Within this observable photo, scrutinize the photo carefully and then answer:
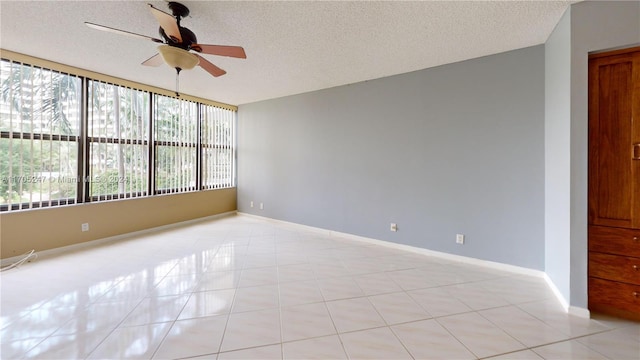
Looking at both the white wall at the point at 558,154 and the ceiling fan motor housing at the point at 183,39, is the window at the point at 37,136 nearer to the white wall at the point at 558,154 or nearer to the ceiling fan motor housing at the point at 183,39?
the ceiling fan motor housing at the point at 183,39

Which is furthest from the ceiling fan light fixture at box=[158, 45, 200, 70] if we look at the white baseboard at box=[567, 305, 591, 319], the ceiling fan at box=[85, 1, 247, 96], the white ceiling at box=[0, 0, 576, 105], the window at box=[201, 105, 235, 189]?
the white baseboard at box=[567, 305, 591, 319]

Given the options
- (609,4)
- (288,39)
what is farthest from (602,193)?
(288,39)

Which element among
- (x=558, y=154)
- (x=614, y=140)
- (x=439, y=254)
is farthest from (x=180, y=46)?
(x=439, y=254)

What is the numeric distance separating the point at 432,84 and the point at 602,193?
85.1 inches

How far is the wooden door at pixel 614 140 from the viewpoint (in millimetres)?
2109

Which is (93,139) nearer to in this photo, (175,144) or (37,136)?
(37,136)

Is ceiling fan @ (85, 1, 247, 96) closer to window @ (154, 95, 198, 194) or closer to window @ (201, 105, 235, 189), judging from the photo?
window @ (154, 95, 198, 194)

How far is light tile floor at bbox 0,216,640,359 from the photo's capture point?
5.93 feet

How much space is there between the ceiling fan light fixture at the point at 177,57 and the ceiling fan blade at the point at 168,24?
0.09 metres

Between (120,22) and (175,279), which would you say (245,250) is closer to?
(175,279)

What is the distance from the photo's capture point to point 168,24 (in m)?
2.07

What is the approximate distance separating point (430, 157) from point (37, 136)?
5.27 metres

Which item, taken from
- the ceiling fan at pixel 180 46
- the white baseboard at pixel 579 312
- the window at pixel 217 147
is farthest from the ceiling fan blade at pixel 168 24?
the white baseboard at pixel 579 312

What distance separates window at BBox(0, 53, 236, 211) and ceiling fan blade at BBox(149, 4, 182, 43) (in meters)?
2.83
